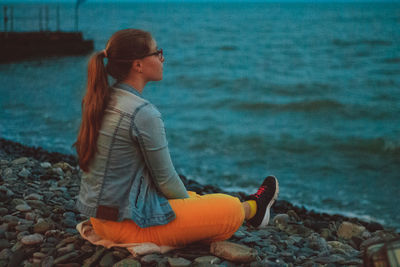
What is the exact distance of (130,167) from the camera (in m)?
2.54

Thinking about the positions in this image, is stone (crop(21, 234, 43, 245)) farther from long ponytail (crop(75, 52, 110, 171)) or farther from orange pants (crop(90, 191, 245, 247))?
long ponytail (crop(75, 52, 110, 171))

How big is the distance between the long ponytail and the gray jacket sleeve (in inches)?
8.7

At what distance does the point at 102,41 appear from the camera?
132 feet

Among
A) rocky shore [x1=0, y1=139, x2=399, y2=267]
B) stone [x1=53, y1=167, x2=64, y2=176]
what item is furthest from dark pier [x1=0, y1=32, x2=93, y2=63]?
rocky shore [x1=0, y1=139, x2=399, y2=267]

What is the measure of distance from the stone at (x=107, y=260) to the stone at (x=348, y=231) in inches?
98.8

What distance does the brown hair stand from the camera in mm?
2428

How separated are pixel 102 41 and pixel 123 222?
3970 cm

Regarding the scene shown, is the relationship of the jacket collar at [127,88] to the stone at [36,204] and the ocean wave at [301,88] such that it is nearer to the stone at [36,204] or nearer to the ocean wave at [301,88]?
the stone at [36,204]

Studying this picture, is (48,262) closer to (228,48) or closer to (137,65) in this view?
(137,65)

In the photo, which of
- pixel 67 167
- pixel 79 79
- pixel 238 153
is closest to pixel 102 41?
pixel 79 79

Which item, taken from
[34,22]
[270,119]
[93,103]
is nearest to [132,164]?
[93,103]

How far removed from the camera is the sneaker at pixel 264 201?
3.05 m

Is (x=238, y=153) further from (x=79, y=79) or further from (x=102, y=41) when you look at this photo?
(x=102, y=41)

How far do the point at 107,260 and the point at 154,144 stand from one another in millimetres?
813
